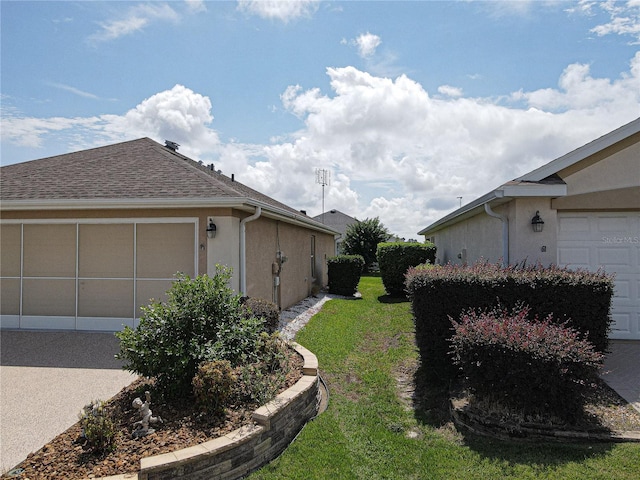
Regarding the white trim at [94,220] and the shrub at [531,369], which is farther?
the white trim at [94,220]

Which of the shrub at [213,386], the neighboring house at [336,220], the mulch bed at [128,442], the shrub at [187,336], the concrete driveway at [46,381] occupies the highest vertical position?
the neighboring house at [336,220]

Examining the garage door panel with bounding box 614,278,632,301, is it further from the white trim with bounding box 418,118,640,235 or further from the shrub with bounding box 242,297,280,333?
the shrub with bounding box 242,297,280,333

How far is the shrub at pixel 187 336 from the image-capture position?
14.2 ft

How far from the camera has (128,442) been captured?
349 cm

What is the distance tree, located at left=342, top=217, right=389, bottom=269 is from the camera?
95.7 ft

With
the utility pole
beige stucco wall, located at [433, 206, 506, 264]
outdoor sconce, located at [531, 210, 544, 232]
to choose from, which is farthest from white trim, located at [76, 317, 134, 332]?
the utility pole

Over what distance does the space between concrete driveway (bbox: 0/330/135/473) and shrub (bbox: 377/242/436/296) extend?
10.7 metres

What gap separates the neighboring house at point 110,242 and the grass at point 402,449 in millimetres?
3626

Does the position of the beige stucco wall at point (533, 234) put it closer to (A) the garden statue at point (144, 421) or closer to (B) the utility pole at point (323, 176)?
(A) the garden statue at point (144, 421)

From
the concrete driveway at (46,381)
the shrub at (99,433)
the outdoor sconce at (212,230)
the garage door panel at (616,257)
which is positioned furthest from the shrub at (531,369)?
the outdoor sconce at (212,230)

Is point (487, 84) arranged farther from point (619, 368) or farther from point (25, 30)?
point (25, 30)

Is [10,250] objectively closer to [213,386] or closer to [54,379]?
[54,379]

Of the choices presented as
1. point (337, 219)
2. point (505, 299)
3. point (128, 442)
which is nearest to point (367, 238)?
point (337, 219)

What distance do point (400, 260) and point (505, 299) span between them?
1002cm
